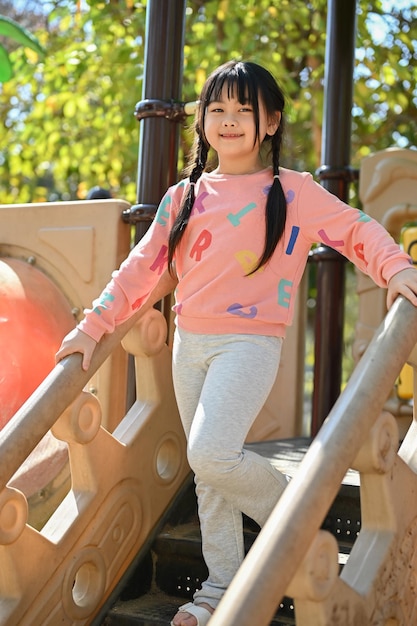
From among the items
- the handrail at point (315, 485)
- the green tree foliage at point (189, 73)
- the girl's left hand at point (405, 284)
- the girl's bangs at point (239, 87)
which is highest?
→ the green tree foliage at point (189, 73)

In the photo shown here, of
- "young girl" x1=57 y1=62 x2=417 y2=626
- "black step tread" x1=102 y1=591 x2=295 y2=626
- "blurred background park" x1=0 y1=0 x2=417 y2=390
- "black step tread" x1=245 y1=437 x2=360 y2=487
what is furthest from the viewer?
"blurred background park" x1=0 y1=0 x2=417 y2=390

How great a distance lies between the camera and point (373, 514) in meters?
2.17

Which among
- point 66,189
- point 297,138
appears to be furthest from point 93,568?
point 66,189

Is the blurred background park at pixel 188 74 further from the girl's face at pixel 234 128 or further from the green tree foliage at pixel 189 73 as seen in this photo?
the girl's face at pixel 234 128

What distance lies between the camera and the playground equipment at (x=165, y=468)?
1882 mm

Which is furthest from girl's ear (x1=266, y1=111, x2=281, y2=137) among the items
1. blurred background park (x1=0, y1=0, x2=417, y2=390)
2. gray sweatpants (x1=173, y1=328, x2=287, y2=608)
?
blurred background park (x1=0, y1=0, x2=417, y2=390)

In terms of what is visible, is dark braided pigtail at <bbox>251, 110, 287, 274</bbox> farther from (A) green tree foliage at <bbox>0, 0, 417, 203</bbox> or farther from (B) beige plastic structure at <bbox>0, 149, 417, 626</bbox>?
(A) green tree foliage at <bbox>0, 0, 417, 203</bbox>

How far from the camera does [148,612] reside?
2.64 metres

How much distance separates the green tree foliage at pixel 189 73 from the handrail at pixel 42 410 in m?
4.73

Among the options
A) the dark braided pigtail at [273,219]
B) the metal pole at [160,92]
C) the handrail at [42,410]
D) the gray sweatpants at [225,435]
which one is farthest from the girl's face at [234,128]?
the metal pole at [160,92]

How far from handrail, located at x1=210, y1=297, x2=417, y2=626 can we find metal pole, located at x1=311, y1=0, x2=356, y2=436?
195cm

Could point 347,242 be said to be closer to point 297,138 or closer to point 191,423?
point 191,423

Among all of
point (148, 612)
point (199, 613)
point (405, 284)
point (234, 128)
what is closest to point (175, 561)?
point (148, 612)

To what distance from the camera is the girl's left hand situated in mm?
2211
